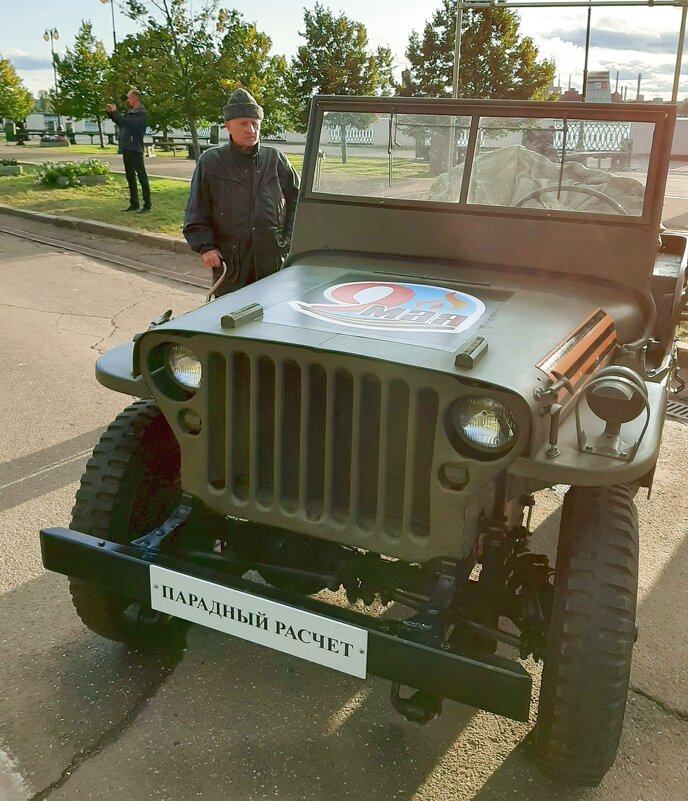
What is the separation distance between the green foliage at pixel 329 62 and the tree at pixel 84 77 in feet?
38.9

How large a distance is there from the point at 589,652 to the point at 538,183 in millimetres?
1881

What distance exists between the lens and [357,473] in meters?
2.22

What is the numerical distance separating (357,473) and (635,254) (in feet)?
5.18

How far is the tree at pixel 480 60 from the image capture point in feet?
78.8

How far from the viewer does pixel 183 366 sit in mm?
2465

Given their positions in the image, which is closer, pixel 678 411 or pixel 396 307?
pixel 396 307

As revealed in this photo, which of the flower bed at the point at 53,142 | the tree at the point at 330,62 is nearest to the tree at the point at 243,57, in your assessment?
the tree at the point at 330,62

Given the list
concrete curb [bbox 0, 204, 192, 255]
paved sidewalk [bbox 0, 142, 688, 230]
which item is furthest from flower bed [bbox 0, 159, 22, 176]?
concrete curb [bbox 0, 204, 192, 255]

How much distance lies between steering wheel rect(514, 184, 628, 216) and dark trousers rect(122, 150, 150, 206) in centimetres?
984

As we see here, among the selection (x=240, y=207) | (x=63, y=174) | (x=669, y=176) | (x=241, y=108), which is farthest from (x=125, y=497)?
(x=669, y=176)

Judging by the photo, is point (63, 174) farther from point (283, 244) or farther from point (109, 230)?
point (283, 244)

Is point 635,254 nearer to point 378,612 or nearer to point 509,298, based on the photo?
point 509,298

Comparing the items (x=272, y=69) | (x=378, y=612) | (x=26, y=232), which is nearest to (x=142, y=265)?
(x=26, y=232)

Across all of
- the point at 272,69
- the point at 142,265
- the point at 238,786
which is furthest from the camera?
the point at 272,69
